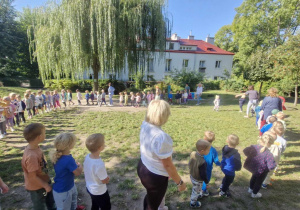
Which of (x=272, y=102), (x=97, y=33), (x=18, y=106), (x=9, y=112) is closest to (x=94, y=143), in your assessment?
(x=272, y=102)

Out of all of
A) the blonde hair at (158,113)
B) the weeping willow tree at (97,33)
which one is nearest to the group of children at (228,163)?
the blonde hair at (158,113)

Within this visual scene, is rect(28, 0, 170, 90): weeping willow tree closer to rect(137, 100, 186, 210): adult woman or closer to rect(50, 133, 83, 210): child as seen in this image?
rect(50, 133, 83, 210): child

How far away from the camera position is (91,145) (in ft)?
6.49

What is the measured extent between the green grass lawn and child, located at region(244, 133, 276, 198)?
0.34 m

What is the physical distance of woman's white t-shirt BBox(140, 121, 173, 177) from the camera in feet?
5.14

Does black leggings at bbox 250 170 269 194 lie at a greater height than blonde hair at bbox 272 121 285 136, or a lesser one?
lesser

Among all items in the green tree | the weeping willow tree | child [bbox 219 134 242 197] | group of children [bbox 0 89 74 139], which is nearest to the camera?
→ child [bbox 219 134 242 197]

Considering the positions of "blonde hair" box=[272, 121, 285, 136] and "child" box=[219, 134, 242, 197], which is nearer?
"child" box=[219, 134, 242, 197]

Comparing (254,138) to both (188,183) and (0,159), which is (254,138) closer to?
(188,183)

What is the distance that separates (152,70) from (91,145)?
2702 centimetres

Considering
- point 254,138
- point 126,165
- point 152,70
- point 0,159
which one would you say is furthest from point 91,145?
point 152,70

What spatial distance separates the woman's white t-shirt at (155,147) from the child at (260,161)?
6.04ft

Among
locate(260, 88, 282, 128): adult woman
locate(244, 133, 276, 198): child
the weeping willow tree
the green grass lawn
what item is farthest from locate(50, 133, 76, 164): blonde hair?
the weeping willow tree

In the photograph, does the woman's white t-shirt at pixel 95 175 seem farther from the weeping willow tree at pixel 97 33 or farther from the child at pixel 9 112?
the weeping willow tree at pixel 97 33
